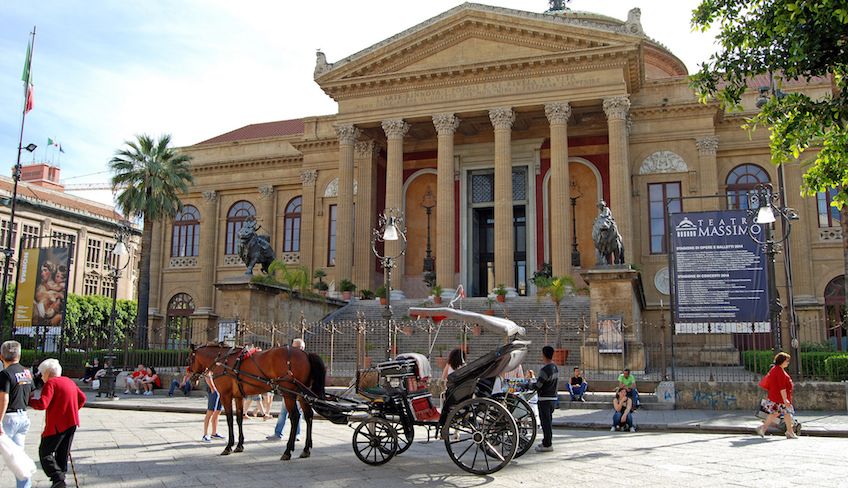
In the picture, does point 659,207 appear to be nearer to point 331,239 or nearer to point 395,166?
point 395,166

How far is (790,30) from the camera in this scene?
9.88 metres

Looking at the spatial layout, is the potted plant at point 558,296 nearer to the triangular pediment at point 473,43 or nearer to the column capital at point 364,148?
the triangular pediment at point 473,43

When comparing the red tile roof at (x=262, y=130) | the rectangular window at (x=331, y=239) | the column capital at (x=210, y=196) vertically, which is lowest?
the rectangular window at (x=331, y=239)

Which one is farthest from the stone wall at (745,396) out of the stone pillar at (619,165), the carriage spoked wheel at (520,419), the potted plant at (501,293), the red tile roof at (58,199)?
the red tile roof at (58,199)

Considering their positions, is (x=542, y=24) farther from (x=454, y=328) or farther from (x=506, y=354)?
(x=506, y=354)

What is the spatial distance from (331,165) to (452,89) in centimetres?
977

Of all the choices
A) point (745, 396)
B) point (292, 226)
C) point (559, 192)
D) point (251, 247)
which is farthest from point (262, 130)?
point (745, 396)

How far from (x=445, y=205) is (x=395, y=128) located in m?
4.72

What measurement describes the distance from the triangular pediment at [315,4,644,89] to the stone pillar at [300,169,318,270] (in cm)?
675

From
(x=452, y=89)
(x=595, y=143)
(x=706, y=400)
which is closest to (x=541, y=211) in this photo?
(x=595, y=143)

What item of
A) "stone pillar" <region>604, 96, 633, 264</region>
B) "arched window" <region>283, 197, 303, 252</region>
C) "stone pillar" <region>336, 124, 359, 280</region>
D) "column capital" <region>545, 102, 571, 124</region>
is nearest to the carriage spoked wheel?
"stone pillar" <region>604, 96, 633, 264</region>

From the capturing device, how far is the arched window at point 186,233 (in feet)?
148

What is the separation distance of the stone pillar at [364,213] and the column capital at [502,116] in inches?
294

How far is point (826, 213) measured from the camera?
3309 centimetres
